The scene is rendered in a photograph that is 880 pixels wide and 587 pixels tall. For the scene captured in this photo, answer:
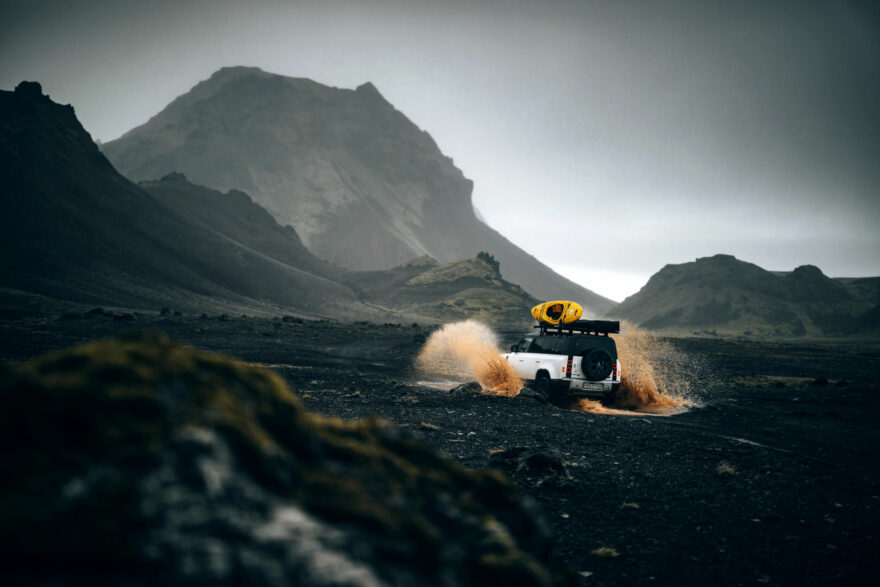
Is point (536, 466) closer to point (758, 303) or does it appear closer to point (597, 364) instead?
point (597, 364)

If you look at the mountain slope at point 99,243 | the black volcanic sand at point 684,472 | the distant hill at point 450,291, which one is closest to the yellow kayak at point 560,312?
the black volcanic sand at point 684,472

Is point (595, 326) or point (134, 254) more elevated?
point (134, 254)

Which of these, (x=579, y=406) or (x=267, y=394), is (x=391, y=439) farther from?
(x=579, y=406)

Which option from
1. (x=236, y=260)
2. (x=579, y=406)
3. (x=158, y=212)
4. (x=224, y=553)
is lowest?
(x=579, y=406)

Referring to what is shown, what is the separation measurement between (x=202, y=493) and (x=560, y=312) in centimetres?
1618

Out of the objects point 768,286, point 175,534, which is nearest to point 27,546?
point 175,534

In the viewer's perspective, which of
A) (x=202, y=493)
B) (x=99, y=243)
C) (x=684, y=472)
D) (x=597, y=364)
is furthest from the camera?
(x=99, y=243)

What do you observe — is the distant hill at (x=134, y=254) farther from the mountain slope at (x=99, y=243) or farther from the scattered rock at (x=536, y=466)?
the scattered rock at (x=536, y=466)

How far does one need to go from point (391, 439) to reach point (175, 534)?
1.58 metres

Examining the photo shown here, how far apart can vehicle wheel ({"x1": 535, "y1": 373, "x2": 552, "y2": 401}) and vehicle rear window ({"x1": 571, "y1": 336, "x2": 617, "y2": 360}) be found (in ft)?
4.34

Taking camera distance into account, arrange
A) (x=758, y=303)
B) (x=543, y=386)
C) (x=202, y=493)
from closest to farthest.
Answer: (x=202, y=493) < (x=543, y=386) < (x=758, y=303)

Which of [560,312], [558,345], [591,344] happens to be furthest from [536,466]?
[560,312]

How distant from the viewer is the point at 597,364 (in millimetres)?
15375

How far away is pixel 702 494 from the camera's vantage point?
7684 millimetres
